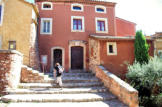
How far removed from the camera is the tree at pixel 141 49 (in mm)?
9406

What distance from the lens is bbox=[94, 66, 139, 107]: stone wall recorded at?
5.49 metres

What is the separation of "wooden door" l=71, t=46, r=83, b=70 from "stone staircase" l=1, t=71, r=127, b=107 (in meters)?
3.81

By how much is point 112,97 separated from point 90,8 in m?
9.91

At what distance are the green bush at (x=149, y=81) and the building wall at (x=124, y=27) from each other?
23.8ft

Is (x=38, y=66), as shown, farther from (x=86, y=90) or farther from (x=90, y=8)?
(x=90, y=8)

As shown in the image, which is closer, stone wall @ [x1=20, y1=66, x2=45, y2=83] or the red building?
stone wall @ [x1=20, y1=66, x2=45, y2=83]

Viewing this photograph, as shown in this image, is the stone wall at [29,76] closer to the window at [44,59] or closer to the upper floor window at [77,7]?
the window at [44,59]

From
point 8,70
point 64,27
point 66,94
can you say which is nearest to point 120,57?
point 66,94

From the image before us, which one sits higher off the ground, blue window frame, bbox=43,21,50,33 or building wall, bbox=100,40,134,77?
blue window frame, bbox=43,21,50,33

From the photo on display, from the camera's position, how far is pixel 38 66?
10938 millimetres

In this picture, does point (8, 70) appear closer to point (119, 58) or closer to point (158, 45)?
point (119, 58)

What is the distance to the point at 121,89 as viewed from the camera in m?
6.16

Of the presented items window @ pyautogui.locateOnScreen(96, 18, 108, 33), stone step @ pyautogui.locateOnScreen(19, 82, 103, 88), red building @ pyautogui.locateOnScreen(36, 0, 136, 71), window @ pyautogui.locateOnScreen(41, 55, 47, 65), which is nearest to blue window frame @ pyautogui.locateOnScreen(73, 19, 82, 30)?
red building @ pyautogui.locateOnScreen(36, 0, 136, 71)

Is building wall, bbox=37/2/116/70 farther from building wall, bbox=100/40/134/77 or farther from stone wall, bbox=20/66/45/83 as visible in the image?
stone wall, bbox=20/66/45/83
